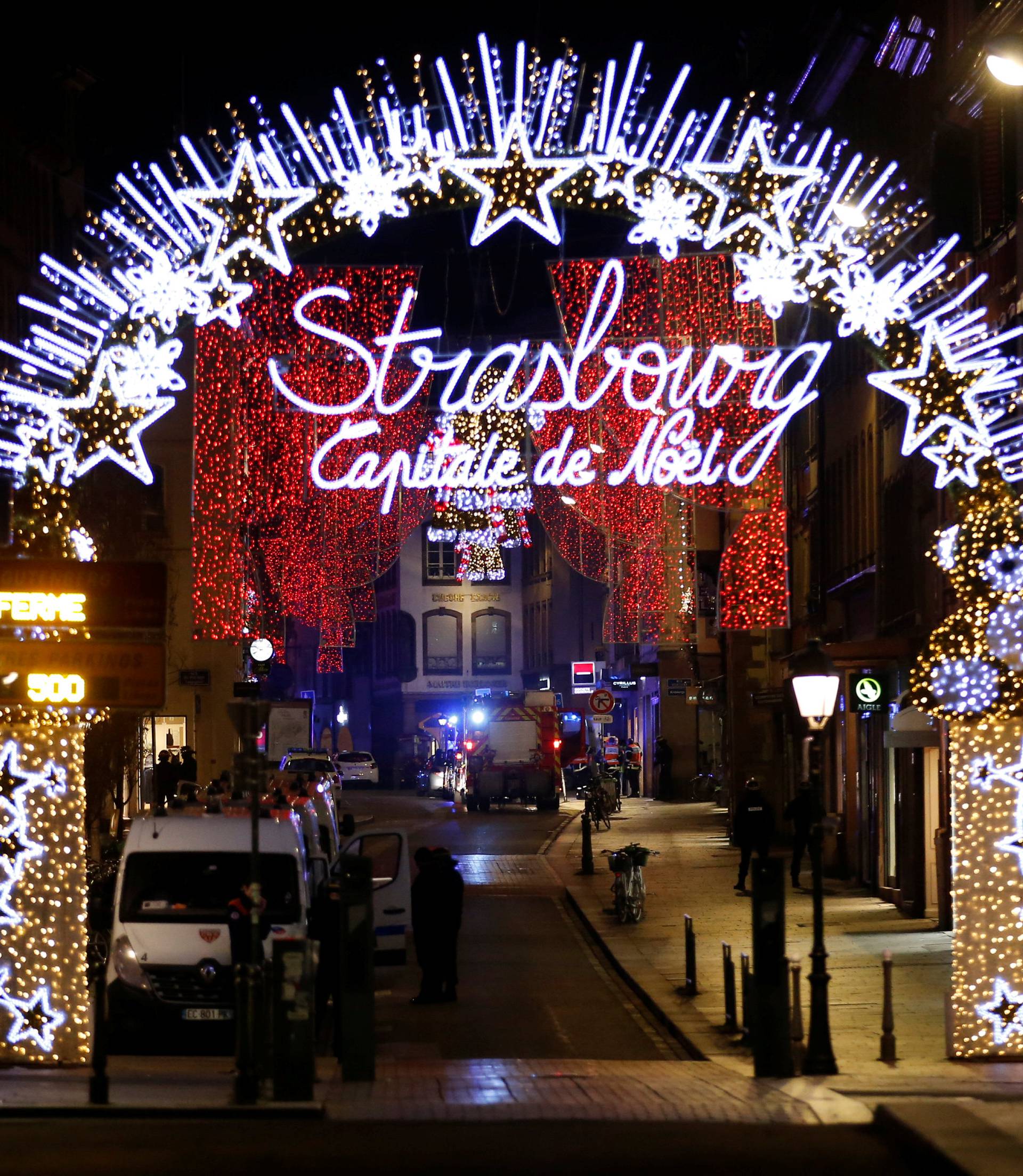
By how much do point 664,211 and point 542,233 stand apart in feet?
3.59

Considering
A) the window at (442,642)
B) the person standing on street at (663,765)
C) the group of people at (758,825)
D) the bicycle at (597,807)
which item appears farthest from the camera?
the window at (442,642)

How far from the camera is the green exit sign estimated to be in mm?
27734

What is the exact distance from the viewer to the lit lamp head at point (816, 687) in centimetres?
1620

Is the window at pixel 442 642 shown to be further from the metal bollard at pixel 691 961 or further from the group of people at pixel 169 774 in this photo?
the metal bollard at pixel 691 961

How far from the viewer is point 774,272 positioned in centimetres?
1673

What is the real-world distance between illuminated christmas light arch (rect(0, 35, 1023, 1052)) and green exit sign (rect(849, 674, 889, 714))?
11.5 m

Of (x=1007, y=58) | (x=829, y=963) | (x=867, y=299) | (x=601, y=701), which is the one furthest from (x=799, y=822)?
(x=601, y=701)

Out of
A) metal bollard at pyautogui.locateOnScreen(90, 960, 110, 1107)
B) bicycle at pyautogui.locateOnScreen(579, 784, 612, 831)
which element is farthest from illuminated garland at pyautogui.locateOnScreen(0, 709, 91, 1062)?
bicycle at pyautogui.locateOnScreen(579, 784, 612, 831)

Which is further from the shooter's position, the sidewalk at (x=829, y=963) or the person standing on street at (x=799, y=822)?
the person standing on street at (x=799, y=822)

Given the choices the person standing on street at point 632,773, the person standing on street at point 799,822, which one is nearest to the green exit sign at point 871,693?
the person standing on street at point 799,822

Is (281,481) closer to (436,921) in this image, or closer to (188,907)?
(436,921)

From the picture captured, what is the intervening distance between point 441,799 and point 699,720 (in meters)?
10.7

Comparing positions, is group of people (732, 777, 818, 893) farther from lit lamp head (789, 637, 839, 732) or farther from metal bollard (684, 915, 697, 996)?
lit lamp head (789, 637, 839, 732)

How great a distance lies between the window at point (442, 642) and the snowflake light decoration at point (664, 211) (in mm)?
80108
